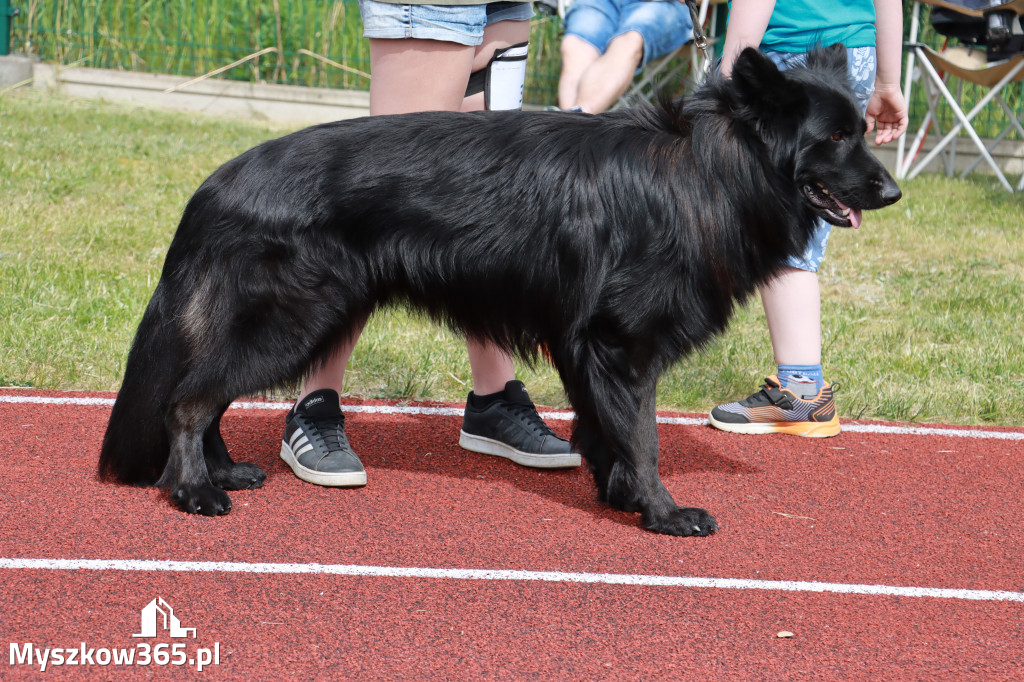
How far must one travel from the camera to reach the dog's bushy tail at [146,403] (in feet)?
11.1

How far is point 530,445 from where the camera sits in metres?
3.96

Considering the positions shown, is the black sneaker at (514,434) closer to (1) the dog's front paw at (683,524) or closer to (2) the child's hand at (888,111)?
(1) the dog's front paw at (683,524)

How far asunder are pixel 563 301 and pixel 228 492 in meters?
1.33

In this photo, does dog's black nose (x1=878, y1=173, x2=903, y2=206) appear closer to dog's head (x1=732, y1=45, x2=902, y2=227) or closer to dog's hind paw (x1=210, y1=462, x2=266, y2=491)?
dog's head (x1=732, y1=45, x2=902, y2=227)

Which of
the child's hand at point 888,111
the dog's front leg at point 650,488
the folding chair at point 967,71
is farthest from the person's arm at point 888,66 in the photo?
the folding chair at point 967,71

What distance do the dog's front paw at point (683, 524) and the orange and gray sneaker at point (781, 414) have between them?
120 cm

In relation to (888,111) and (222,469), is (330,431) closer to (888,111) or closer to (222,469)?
(222,469)

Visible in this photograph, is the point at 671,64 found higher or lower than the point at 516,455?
higher

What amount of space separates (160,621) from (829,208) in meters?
2.26

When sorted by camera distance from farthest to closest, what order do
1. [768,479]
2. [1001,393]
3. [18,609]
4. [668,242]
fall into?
[1001,393], [768,479], [668,242], [18,609]

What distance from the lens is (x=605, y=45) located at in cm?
745

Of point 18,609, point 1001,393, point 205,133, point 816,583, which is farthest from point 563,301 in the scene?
point 205,133

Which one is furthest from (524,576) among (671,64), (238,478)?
(671,64)

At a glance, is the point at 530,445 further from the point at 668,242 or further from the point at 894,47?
the point at 894,47
